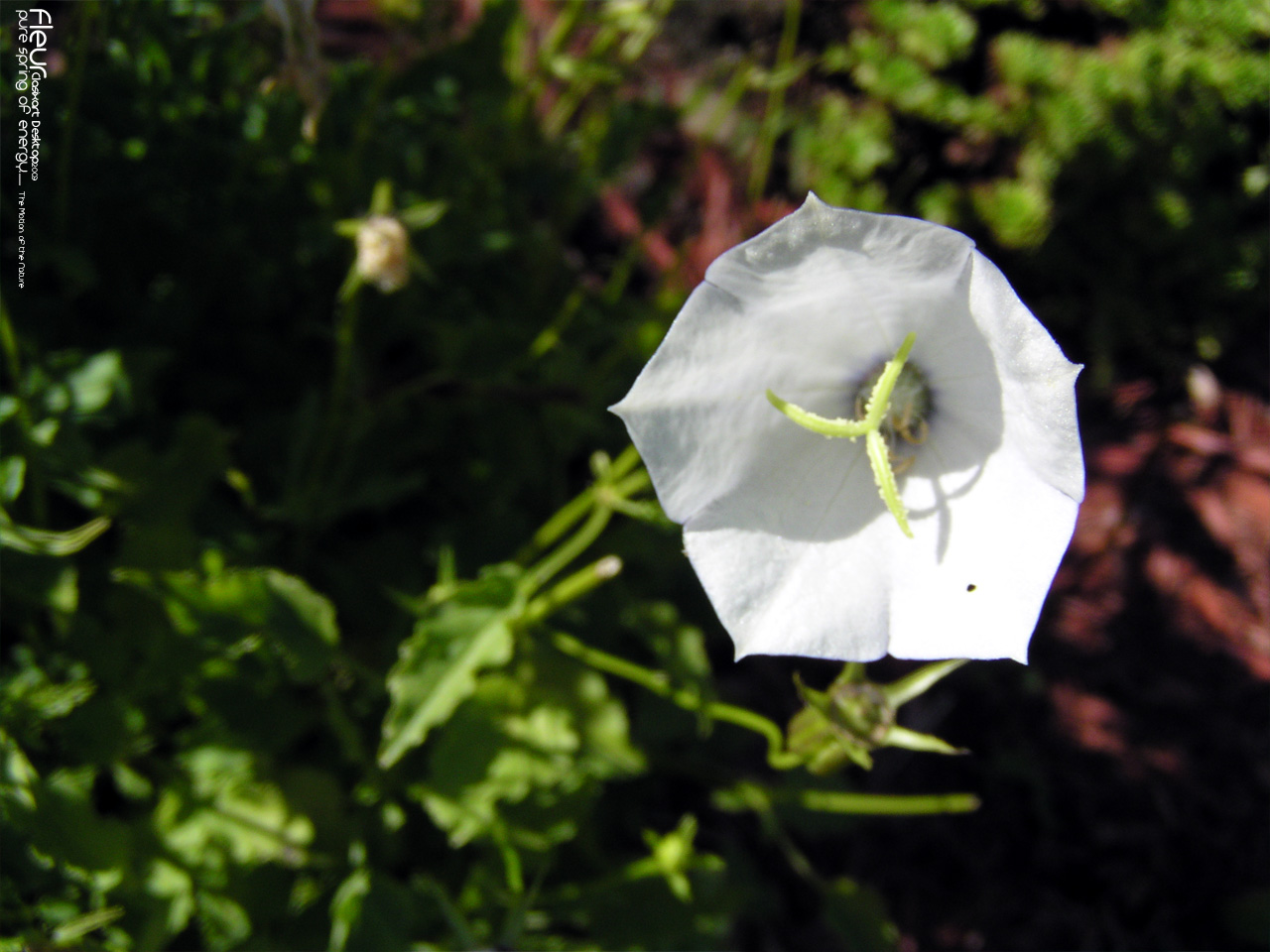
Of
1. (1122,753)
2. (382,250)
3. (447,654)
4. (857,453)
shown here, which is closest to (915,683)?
(857,453)

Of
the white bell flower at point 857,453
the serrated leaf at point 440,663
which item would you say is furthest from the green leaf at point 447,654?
the white bell flower at point 857,453

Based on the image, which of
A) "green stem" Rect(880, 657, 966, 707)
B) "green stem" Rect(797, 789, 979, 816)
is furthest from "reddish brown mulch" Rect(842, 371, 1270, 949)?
"green stem" Rect(880, 657, 966, 707)

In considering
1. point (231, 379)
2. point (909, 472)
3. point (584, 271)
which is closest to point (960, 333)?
point (909, 472)

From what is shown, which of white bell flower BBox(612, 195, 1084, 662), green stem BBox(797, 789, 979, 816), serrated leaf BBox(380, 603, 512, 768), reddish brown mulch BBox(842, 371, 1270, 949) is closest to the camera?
white bell flower BBox(612, 195, 1084, 662)

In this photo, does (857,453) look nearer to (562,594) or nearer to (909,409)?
(909,409)

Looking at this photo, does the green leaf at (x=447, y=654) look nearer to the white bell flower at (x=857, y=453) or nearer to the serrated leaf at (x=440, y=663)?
the serrated leaf at (x=440, y=663)

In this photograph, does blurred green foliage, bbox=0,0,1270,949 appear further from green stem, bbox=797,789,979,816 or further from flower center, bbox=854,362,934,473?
flower center, bbox=854,362,934,473
